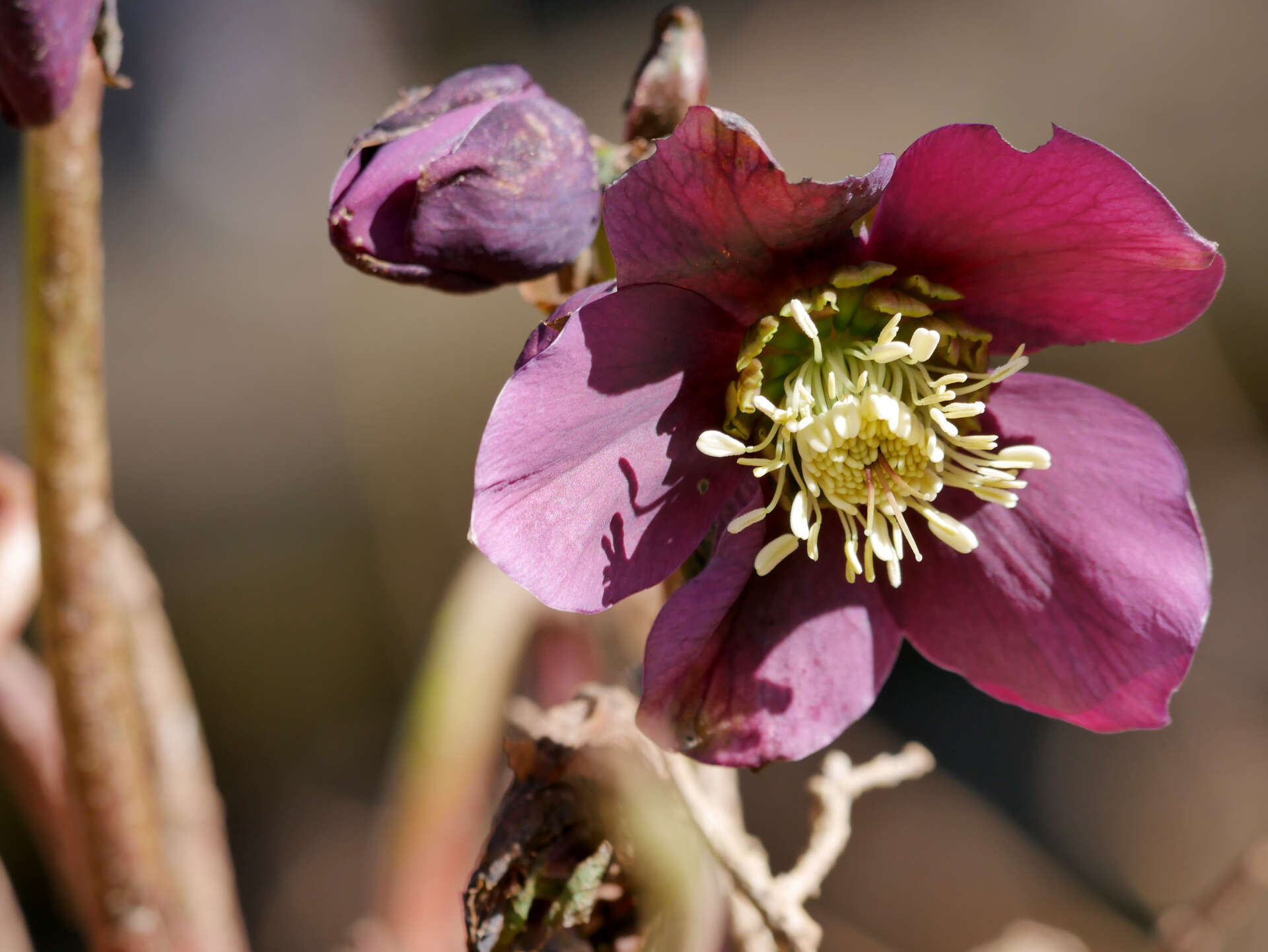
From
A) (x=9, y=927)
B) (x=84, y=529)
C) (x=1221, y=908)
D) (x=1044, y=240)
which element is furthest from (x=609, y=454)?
(x=9, y=927)

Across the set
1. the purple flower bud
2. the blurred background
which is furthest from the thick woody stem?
the blurred background

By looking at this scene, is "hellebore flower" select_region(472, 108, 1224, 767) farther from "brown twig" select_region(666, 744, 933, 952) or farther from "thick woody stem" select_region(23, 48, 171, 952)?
"thick woody stem" select_region(23, 48, 171, 952)

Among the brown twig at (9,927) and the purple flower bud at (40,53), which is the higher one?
the purple flower bud at (40,53)

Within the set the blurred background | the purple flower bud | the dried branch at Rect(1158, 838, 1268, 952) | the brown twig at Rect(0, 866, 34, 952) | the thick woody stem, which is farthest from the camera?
the blurred background

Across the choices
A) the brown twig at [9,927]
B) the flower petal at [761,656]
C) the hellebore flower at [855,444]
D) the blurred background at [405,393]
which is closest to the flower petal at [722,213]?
the hellebore flower at [855,444]

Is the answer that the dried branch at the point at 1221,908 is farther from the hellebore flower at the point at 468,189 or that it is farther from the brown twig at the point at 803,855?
the hellebore flower at the point at 468,189

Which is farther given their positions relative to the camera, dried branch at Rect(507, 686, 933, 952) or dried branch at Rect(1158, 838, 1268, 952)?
dried branch at Rect(1158, 838, 1268, 952)

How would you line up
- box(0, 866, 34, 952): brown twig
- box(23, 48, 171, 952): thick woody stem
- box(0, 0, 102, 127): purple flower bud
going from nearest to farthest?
1. box(0, 0, 102, 127): purple flower bud
2. box(23, 48, 171, 952): thick woody stem
3. box(0, 866, 34, 952): brown twig
